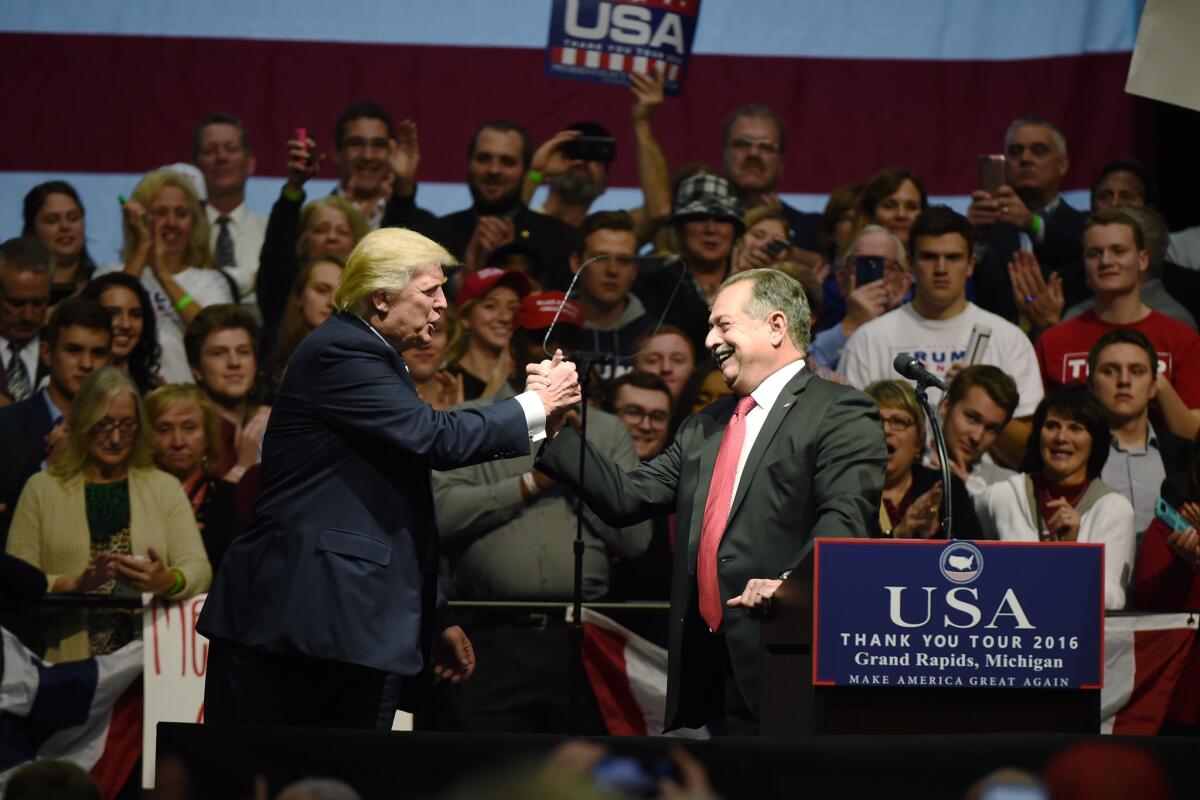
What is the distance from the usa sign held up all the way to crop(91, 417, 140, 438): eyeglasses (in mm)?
2818

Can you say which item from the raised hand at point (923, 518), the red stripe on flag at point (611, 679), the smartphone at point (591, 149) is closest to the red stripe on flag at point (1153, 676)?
the raised hand at point (923, 518)

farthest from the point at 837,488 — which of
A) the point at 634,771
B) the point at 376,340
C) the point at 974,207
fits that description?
the point at 974,207

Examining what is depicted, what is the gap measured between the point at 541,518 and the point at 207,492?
4.35 ft

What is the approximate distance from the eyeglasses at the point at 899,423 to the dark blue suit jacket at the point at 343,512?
2.58 meters

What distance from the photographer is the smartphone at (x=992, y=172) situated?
7348mm

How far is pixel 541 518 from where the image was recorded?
572 centimetres

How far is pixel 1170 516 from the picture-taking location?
5.62 meters

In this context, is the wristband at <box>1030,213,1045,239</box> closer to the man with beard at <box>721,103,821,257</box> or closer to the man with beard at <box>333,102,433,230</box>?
the man with beard at <box>721,103,821,257</box>

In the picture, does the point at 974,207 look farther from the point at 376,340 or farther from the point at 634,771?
the point at 634,771

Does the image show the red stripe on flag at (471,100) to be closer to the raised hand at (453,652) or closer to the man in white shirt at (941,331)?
the man in white shirt at (941,331)

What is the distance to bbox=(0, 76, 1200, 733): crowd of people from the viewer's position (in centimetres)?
571

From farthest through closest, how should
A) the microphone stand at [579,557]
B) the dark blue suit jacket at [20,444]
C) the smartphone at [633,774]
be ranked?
the dark blue suit jacket at [20,444] → the microphone stand at [579,557] → the smartphone at [633,774]

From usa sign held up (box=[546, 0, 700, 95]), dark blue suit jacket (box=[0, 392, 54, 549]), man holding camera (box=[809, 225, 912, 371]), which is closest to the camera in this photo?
dark blue suit jacket (box=[0, 392, 54, 549])

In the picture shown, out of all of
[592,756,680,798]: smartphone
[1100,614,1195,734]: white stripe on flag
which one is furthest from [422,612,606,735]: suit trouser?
[592,756,680,798]: smartphone
